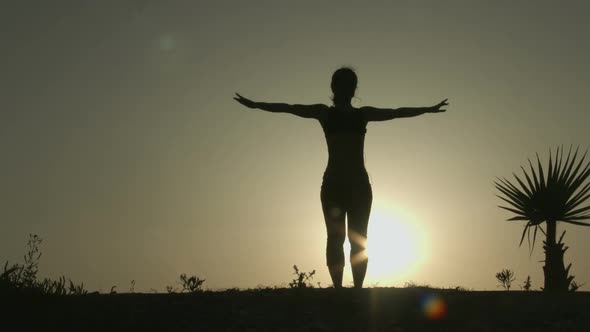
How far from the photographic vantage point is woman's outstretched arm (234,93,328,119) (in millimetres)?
8609

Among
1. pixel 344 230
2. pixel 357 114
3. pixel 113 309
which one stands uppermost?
pixel 357 114

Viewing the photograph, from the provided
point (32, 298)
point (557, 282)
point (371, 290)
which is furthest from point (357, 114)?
point (557, 282)

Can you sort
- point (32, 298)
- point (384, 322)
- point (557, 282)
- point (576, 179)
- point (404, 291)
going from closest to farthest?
point (384, 322)
point (32, 298)
point (404, 291)
point (557, 282)
point (576, 179)

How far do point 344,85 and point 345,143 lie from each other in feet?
2.32

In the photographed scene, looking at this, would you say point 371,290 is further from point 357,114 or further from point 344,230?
point 357,114

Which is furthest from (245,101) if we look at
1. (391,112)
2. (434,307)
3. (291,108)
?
(434,307)

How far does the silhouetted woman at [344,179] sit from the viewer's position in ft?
27.7

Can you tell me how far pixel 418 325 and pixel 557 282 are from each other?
7.56 m

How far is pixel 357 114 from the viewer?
28.0 feet

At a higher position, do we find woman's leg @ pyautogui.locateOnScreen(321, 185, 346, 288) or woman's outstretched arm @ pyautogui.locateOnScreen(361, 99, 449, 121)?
woman's outstretched arm @ pyautogui.locateOnScreen(361, 99, 449, 121)

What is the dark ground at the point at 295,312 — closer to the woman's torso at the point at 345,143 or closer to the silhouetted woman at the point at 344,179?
the silhouetted woman at the point at 344,179

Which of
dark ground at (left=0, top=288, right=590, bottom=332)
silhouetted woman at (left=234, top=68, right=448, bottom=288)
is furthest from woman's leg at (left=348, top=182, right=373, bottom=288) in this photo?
dark ground at (left=0, top=288, right=590, bottom=332)

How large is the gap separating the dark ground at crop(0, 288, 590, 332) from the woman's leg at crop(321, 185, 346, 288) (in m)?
0.34

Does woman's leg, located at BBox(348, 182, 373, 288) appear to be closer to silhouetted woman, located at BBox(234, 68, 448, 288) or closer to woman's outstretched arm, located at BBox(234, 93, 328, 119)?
silhouetted woman, located at BBox(234, 68, 448, 288)
